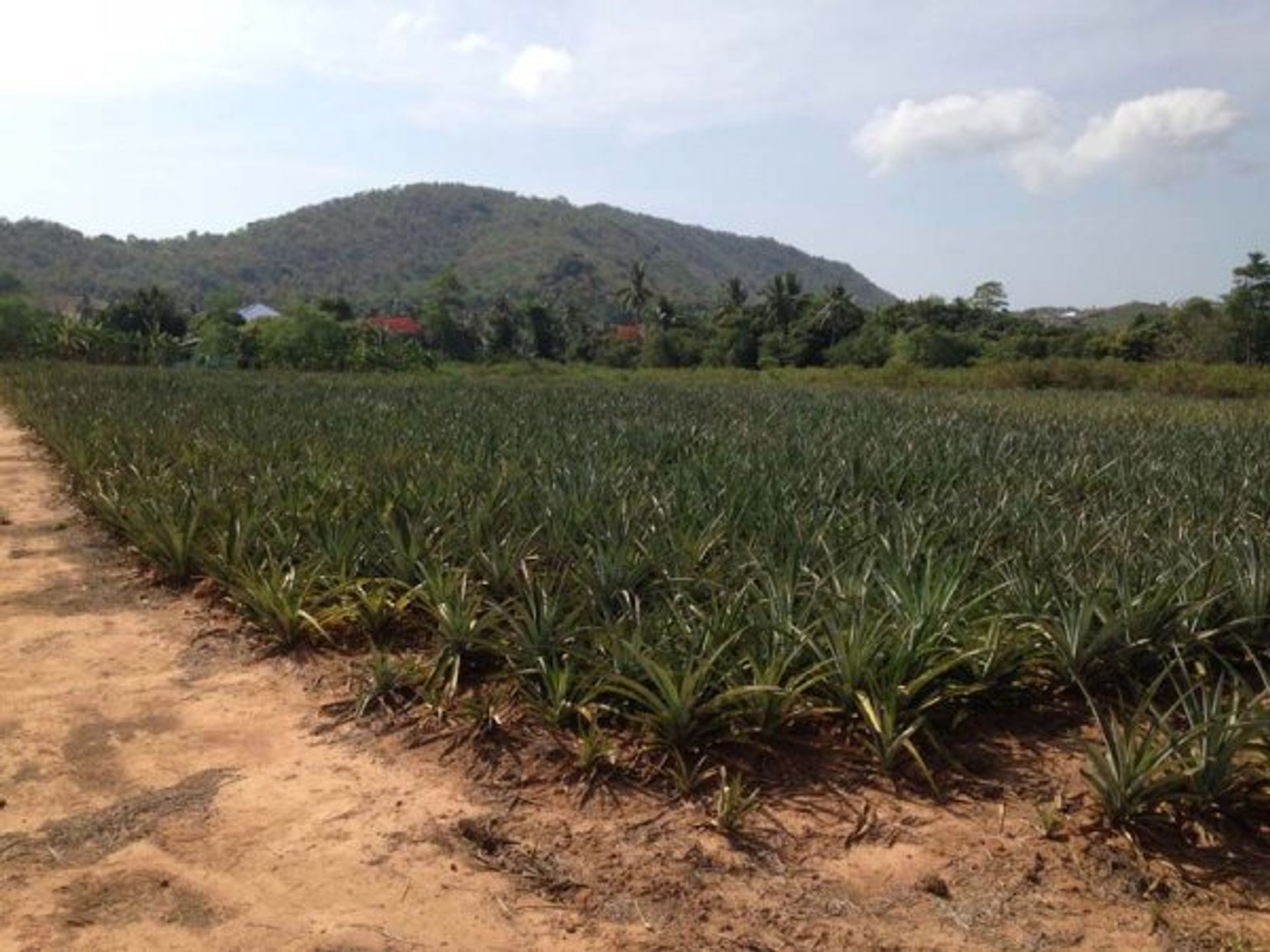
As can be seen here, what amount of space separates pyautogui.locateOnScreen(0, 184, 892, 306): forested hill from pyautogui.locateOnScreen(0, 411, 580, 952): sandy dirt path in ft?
342

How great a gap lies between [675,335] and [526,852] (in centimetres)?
6176

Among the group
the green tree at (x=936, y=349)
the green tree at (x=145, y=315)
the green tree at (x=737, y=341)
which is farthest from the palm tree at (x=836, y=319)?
the green tree at (x=145, y=315)

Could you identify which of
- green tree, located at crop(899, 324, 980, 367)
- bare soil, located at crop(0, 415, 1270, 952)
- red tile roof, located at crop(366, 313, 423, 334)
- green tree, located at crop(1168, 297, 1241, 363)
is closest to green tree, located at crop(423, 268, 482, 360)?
red tile roof, located at crop(366, 313, 423, 334)

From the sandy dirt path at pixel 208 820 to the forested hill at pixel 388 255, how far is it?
104 m

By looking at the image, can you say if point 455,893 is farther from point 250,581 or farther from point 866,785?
point 250,581

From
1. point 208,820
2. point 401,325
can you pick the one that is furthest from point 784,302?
point 208,820

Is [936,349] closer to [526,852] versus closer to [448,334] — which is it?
[448,334]

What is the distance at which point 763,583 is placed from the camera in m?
4.71

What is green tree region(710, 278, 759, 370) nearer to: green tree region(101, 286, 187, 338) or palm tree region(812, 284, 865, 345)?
palm tree region(812, 284, 865, 345)

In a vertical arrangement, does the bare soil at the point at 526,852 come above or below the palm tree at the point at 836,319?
below

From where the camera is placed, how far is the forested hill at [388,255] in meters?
120

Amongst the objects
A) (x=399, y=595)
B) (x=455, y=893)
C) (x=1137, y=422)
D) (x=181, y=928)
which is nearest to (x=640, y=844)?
(x=455, y=893)

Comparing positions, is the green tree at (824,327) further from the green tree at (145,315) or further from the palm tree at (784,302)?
the green tree at (145,315)

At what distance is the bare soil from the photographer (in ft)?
8.46
